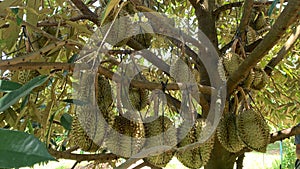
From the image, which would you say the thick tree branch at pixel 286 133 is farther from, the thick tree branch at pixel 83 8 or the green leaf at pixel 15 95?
the green leaf at pixel 15 95

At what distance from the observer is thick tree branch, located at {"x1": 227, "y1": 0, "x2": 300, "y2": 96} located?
0.52 meters

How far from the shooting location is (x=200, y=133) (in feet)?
2.37

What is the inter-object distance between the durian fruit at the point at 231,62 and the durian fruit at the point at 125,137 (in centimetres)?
30

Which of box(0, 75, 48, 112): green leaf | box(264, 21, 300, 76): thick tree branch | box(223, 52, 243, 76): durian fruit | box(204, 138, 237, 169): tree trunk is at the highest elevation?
box(264, 21, 300, 76): thick tree branch

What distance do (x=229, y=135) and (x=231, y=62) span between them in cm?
17

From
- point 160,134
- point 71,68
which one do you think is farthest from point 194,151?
point 71,68

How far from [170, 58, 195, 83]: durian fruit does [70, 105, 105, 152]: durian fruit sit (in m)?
0.28

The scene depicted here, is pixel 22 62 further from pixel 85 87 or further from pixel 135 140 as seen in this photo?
pixel 135 140

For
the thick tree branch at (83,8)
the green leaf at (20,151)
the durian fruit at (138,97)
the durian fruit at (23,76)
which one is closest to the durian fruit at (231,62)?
the durian fruit at (138,97)

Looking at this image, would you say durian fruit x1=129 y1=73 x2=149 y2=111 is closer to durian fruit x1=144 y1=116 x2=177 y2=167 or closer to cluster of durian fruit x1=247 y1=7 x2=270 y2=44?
durian fruit x1=144 y1=116 x2=177 y2=167

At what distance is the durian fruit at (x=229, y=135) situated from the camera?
0.79 meters

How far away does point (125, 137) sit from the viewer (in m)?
0.64

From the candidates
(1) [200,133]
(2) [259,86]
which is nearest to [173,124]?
(1) [200,133]

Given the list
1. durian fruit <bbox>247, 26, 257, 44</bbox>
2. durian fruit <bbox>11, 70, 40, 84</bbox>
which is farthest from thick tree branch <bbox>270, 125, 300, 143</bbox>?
durian fruit <bbox>11, 70, 40, 84</bbox>
